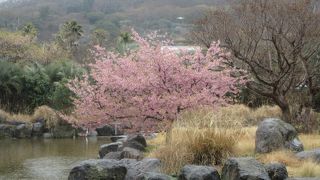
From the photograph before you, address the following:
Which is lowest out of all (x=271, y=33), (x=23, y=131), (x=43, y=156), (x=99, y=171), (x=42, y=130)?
(x=42, y=130)

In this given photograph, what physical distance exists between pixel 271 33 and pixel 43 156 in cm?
873

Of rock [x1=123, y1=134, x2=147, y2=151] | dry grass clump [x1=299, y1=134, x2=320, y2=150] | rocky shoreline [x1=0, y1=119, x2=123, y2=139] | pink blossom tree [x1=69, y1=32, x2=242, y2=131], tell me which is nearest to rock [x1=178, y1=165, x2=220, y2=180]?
pink blossom tree [x1=69, y1=32, x2=242, y2=131]

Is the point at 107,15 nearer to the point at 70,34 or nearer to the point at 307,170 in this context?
the point at 70,34

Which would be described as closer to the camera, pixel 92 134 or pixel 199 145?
pixel 199 145

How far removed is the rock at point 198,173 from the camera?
9797 mm

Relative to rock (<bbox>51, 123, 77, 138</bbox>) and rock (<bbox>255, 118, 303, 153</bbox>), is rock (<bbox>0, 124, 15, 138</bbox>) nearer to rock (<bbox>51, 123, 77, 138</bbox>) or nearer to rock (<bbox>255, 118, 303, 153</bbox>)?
rock (<bbox>51, 123, 77, 138</bbox>)

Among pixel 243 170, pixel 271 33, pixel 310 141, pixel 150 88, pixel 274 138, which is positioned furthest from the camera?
pixel 271 33

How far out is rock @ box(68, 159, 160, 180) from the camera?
1084 cm

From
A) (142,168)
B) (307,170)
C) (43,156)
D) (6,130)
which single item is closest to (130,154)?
(142,168)

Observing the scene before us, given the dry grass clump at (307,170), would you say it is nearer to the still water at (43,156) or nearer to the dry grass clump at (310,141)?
the dry grass clump at (310,141)

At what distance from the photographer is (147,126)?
1361 cm

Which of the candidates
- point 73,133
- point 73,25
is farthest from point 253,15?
point 73,25

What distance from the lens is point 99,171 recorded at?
1094 cm

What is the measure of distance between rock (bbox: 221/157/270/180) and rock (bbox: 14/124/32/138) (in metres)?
18.0
